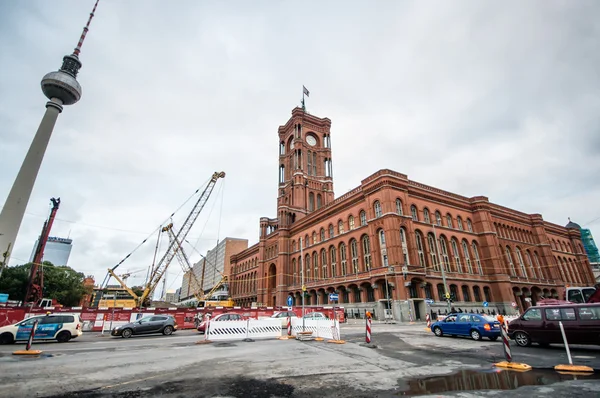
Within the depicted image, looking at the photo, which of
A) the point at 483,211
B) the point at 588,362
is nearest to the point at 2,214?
the point at 588,362

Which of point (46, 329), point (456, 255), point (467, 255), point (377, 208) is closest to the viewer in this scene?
point (46, 329)

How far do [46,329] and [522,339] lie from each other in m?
24.2

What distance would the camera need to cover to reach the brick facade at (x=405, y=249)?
36.2 metres

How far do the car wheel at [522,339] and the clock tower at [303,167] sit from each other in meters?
49.8

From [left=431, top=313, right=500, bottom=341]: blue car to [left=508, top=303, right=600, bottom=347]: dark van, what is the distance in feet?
6.39

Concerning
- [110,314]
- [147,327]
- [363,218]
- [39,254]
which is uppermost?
[363,218]

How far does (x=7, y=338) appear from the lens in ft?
48.6

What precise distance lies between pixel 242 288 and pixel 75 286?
37.1m

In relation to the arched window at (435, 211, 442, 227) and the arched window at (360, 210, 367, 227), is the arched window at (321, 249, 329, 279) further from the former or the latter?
the arched window at (435, 211, 442, 227)

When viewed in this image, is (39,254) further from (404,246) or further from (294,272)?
(404,246)

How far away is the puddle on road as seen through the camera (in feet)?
20.6

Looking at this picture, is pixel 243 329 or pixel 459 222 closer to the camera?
pixel 243 329

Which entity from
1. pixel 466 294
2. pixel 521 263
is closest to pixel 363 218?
pixel 466 294

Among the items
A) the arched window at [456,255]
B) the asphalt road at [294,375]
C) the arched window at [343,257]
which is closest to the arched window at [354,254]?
the arched window at [343,257]
